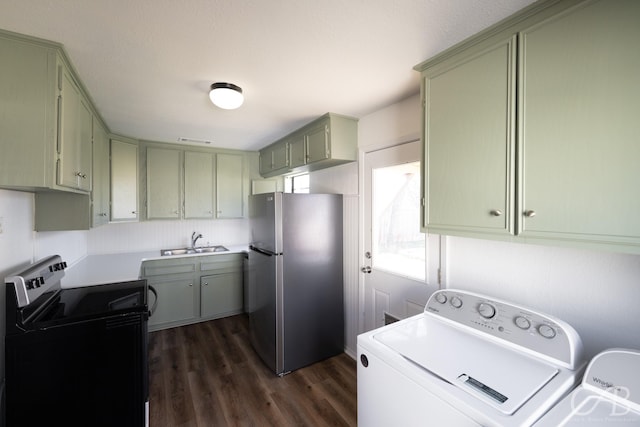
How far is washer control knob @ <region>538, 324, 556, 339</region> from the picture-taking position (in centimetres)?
110

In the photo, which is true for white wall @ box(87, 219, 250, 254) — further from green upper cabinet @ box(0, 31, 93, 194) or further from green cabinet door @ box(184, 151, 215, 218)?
green upper cabinet @ box(0, 31, 93, 194)

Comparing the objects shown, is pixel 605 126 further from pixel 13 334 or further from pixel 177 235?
pixel 177 235

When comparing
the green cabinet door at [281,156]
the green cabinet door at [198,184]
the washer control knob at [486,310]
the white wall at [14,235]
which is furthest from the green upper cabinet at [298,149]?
the white wall at [14,235]

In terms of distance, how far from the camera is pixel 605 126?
3.07ft

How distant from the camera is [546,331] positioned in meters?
1.12

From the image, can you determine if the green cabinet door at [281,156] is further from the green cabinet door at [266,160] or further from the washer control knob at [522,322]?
the washer control knob at [522,322]

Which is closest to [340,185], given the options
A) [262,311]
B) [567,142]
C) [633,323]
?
[262,311]

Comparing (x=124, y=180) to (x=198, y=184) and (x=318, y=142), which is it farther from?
(x=318, y=142)

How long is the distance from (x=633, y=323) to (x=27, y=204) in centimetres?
334

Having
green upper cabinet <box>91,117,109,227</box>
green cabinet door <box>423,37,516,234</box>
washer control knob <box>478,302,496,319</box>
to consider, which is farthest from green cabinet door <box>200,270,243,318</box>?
washer control knob <box>478,302,496,319</box>

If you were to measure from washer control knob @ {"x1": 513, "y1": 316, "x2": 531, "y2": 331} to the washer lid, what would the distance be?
112mm

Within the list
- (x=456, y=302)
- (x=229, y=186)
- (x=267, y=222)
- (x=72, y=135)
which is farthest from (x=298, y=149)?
(x=456, y=302)

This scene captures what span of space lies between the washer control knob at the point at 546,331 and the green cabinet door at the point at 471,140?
40 centimetres

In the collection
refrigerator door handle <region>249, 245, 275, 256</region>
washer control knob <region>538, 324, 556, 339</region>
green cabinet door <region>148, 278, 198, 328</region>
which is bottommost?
green cabinet door <region>148, 278, 198, 328</region>
